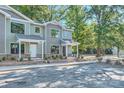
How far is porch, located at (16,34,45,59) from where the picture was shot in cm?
2680

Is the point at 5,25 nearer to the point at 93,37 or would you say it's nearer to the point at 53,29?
the point at 53,29

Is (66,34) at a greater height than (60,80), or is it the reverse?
(66,34)

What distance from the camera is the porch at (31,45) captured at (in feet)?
87.9

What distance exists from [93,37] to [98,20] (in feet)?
11.3

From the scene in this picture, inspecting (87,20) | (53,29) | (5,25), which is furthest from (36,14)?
(5,25)

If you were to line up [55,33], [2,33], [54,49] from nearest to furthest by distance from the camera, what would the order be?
[2,33] → [54,49] → [55,33]

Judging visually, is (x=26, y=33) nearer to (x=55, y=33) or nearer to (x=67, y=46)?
(x=55, y=33)

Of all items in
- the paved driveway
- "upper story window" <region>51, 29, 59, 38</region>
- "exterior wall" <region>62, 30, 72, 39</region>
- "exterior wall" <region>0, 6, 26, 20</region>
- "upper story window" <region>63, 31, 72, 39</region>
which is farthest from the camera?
"upper story window" <region>63, 31, 72, 39</region>

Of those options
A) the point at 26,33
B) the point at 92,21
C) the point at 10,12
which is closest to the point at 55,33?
the point at 26,33

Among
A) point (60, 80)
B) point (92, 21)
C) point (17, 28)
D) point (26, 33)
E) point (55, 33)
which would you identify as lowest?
point (60, 80)

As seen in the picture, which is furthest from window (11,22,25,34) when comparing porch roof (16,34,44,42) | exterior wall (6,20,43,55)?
porch roof (16,34,44,42)

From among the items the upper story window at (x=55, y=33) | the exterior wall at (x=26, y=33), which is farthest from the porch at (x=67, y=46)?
the exterior wall at (x=26, y=33)

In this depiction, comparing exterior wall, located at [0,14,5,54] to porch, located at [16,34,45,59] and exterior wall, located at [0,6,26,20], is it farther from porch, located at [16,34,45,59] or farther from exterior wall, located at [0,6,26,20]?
exterior wall, located at [0,6,26,20]

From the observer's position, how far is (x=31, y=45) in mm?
29516
